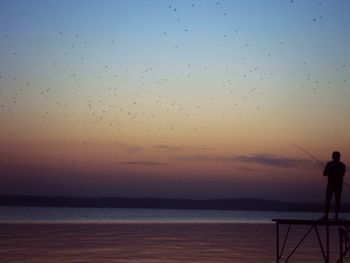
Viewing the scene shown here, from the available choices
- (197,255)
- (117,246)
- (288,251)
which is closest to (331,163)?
(197,255)

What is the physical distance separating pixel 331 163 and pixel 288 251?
10460 millimetres

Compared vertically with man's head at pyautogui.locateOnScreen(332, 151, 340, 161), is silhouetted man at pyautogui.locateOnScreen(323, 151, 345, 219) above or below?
below

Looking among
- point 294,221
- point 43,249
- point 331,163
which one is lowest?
point 43,249

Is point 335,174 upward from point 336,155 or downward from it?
downward

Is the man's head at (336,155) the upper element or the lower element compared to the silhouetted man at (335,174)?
upper

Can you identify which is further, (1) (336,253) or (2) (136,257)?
(1) (336,253)

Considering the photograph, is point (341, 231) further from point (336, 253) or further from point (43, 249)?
point (43, 249)

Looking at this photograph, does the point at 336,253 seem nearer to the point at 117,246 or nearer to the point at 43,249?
the point at 117,246

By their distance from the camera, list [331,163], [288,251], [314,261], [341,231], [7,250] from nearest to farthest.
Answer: [331,163]
[341,231]
[314,261]
[7,250]
[288,251]

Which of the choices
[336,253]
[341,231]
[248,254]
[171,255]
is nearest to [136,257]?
[171,255]

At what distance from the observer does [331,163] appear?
2109 cm

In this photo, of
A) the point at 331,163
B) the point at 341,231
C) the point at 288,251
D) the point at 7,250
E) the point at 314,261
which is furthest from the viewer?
the point at 288,251

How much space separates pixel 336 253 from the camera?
29219 millimetres

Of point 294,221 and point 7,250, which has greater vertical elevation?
point 294,221
